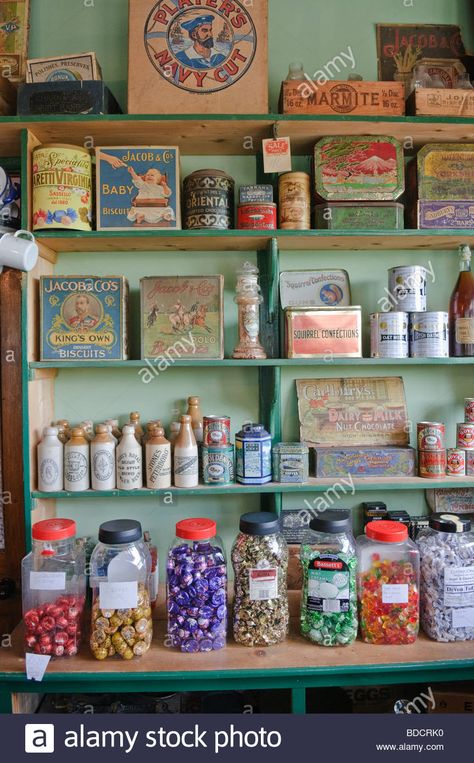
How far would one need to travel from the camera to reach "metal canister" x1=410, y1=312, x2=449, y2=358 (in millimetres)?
1697

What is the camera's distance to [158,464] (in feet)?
5.41

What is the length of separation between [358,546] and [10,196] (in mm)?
1543

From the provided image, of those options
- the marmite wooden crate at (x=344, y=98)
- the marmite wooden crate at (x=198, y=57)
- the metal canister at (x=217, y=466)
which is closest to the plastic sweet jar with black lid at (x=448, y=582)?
the metal canister at (x=217, y=466)

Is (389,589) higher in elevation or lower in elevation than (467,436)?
lower

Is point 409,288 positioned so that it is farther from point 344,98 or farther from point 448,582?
point 448,582

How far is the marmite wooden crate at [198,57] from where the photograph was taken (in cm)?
165

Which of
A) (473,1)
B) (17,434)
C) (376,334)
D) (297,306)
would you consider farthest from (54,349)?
(473,1)

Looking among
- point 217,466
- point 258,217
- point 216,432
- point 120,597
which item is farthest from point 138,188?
point 120,597

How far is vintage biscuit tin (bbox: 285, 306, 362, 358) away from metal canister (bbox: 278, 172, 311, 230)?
0.89 feet

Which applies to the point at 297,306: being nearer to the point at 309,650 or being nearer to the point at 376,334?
the point at 376,334

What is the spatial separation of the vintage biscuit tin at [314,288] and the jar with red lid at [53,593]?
3.37 feet

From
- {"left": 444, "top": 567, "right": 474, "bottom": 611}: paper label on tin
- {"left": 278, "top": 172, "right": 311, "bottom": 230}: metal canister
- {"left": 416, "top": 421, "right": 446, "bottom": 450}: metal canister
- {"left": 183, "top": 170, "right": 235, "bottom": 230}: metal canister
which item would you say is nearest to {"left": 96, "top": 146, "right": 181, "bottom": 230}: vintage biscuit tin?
{"left": 183, "top": 170, "right": 235, "bottom": 230}: metal canister

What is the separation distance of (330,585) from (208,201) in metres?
1.19

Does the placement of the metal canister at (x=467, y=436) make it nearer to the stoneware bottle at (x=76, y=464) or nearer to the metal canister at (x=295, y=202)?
the metal canister at (x=295, y=202)
